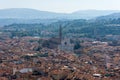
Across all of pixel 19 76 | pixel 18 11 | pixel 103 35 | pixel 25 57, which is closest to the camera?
pixel 19 76

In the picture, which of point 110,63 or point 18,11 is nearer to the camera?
point 110,63

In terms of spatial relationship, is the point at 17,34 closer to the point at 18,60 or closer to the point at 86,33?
the point at 86,33

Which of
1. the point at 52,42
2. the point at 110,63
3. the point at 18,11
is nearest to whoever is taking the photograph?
the point at 110,63

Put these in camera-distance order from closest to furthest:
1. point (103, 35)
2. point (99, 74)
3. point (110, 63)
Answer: point (99, 74)
point (110, 63)
point (103, 35)

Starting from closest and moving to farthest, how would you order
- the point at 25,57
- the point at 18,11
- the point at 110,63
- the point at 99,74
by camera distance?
the point at 99,74
the point at 110,63
the point at 25,57
the point at 18,11

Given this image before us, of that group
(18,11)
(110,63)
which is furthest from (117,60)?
(18,11)

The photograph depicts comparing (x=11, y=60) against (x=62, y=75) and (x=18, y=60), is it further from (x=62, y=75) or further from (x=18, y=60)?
(x=62, y=75)

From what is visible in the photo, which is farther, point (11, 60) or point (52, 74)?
point (11, 60)

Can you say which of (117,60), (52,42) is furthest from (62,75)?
(52,42)
